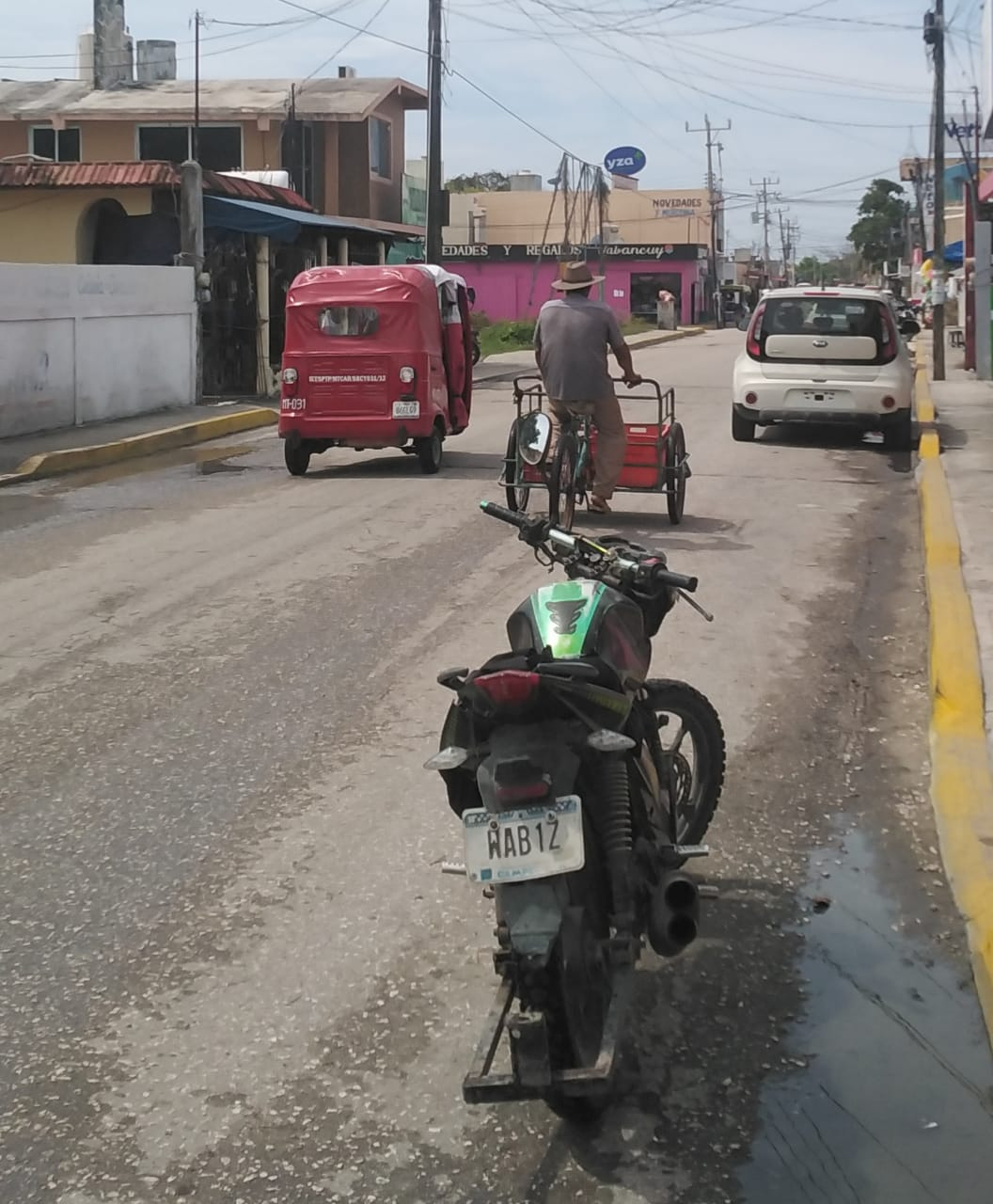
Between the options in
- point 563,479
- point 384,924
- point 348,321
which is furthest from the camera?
point 348,321

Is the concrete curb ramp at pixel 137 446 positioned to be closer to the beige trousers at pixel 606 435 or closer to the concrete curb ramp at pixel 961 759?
the beige trousers at pixel 606 435

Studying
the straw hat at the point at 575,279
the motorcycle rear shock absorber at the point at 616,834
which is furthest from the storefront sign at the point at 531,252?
the motorcycle rear shock absorber at the point at 616,834

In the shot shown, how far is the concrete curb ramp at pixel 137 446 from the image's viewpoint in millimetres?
15828

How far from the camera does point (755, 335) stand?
17.7 meters

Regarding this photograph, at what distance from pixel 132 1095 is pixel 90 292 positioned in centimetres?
1676

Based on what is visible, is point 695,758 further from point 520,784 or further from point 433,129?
point 433,129

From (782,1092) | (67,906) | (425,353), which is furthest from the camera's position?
(425,353)

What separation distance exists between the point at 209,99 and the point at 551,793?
3780 cm

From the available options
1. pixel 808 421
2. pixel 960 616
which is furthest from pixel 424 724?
pixel 808 421

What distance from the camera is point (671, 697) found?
5.00 meters

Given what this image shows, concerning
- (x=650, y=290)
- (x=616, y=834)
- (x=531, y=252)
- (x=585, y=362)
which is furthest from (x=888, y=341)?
(x=650, y=290)

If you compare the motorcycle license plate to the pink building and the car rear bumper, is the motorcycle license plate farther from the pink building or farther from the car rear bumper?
the pink building

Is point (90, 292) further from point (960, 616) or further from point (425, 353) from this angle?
point (960, 616)

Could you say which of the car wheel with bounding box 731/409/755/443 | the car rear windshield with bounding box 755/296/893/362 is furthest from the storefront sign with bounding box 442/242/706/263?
the car rear windshield with bounding box 755/296/893/362
